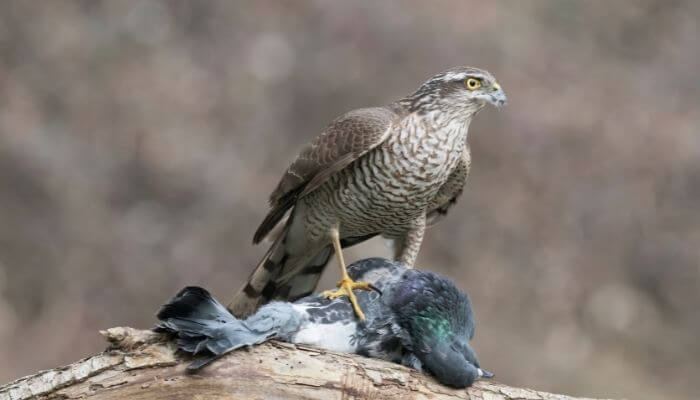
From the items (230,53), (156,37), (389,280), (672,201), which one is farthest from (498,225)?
(389,280)

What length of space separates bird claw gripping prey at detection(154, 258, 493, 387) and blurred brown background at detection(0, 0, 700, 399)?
3.75 m

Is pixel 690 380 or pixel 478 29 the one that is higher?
pixel 478 29

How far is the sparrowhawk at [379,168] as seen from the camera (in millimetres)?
4180

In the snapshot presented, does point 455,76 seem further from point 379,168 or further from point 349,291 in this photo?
point 349,291

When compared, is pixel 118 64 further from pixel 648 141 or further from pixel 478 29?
pixel 648 141

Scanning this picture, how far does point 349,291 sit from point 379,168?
1.96 ft

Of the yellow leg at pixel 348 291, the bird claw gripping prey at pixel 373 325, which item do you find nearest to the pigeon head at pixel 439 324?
the bird claw gripping prey at pixel 373 325

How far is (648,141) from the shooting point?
31.7ft

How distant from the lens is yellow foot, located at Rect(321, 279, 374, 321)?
387cm

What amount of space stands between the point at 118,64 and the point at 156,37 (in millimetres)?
577

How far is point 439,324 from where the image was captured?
3715mm

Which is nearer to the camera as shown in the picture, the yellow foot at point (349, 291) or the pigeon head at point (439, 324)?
the pigeon head at point (439, 324)

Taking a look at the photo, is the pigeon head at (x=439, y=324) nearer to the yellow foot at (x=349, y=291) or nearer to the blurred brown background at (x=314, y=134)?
the yellow foot at (x=349, y=291)

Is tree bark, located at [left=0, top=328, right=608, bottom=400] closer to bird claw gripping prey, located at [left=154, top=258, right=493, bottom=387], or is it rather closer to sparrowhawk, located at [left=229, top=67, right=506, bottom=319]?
bird claw gripping prey, located at [left=154, top=258, right=493, bottom=387]
